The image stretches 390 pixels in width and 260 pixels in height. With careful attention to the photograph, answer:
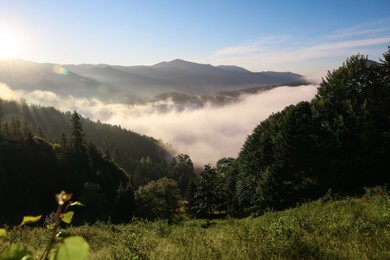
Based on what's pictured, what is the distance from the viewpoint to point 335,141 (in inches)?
1570

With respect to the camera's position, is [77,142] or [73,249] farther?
[77,142]

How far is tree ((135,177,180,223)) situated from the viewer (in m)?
82.0

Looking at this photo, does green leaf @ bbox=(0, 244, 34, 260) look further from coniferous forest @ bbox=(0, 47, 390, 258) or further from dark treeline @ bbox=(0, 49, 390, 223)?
dark treeline @ bbox=(0, 49, 390, 223)

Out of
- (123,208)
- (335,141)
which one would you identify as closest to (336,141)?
(335,141)

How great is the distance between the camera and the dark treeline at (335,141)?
37344 mm

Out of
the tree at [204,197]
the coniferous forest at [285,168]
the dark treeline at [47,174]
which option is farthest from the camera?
the dark treeline at [47,174]

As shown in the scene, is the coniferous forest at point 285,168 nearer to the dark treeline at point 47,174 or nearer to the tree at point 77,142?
the dark treeline at point 47,174

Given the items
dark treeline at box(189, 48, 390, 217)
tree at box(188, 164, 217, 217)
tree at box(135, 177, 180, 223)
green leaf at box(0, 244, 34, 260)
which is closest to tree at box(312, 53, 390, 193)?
dark treeline at box(189, 48, 390, 217)

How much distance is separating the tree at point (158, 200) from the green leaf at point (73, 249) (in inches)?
3203

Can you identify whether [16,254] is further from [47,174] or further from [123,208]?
[47,174]

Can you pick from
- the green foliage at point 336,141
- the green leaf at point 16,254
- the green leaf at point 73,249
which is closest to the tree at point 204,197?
the green foliage at point 336,141

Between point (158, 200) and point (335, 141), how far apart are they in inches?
2104

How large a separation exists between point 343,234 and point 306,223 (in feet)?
9.50

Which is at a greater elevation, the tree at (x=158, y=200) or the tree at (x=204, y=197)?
the tree at (x=204, y=197)
